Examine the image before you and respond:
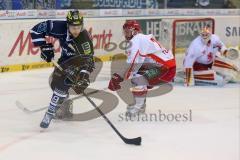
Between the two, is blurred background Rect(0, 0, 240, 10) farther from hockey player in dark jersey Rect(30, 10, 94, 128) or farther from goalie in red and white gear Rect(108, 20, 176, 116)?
hockey player in dark jersey Rect(30, 10, 94, 128)

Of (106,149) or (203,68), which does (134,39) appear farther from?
(203,68)

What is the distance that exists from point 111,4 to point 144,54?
527 centimetres

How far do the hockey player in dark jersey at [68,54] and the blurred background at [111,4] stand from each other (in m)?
3.79

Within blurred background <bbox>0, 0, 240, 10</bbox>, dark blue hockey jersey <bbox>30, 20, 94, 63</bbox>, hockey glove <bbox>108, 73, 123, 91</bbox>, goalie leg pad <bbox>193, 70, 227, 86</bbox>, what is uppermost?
dark blue hockey jersey <bbox>30, 20, 94, 63</bbox>

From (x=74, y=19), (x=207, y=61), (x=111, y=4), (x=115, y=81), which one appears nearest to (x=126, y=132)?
(x=115, y=81)

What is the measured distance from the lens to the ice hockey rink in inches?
165

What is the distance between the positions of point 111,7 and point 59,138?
19.7 feet

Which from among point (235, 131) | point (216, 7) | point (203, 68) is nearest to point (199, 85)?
point (203, 68)

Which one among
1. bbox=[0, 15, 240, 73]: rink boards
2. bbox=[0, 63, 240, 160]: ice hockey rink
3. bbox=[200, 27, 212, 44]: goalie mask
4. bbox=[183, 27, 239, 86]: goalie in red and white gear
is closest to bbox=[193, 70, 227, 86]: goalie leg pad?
bbox=[183, 27, 239, 86]: goalie in red and white gear

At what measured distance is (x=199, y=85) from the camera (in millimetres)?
7621

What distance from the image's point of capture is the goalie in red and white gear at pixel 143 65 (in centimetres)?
523

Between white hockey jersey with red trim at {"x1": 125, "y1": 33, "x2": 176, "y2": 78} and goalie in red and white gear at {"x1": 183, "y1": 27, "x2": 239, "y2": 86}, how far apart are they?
191 cm

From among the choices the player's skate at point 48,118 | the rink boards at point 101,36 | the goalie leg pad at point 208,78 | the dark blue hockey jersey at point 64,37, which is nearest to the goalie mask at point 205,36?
the goalie leg pad at point 208,78

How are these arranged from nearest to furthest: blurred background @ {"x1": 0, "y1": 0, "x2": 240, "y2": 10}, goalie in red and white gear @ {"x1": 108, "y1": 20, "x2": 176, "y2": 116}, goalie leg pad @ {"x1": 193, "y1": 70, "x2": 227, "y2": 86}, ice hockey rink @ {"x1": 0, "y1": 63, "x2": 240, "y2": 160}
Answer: ice hockey rink @ {"x1": 0, "y1": 63, "x2": 240, "y2": 160} → goalie in red and white gear @ {"x1": 108, "y1": 20, "x2": 176, "y2": 116} → goalie leg pad @ {"x1": 193, "y1": 70, "x2": 227, "y2": 86} → blurred background @ {"x1": 0, "y1": 0, "x2": 240, "y2": 10}
